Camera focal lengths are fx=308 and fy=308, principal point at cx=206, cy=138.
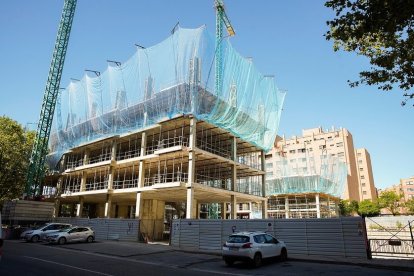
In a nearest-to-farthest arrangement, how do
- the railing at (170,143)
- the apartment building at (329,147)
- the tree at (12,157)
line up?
the railing at (170,143) < the tree at (12,157) < the apartment building at (329,147)

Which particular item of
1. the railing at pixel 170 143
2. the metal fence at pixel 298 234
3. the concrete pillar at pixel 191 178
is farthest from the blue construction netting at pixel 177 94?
the metal fence at pixel 298 234

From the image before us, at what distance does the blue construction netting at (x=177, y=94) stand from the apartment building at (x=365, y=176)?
235 feet

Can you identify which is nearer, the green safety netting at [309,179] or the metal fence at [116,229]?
the metal fence at [116,229]

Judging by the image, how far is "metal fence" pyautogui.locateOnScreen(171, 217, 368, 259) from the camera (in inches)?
612

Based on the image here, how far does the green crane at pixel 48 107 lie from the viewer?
43.8m

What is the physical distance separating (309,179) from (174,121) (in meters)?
35.4

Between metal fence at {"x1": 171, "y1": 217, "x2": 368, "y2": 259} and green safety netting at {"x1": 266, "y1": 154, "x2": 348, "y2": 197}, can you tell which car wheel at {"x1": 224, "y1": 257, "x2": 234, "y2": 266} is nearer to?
metal fence at {"x1": 171, "y1": 217, "x2": 368, "y2": 259}

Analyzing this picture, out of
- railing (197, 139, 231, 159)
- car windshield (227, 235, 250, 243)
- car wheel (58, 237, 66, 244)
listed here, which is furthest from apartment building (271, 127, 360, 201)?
car windshield (227, 235, 250, 243)

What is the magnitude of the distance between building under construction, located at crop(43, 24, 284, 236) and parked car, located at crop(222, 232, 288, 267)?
15.6 metres

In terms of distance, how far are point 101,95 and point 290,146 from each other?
234 feet

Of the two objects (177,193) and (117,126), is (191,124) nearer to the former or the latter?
(177,193)

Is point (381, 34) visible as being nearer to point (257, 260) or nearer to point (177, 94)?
point (257, 260)

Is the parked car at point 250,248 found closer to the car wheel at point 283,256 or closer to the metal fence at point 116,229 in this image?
the car wheel at point 283,256

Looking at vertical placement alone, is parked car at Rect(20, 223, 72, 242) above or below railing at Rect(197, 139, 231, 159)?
below
